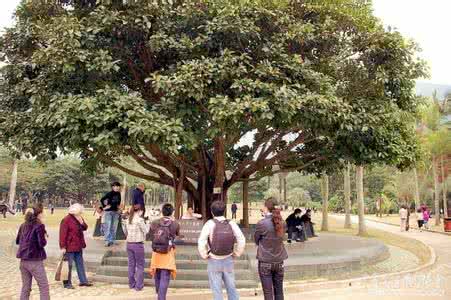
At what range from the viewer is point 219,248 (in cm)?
633

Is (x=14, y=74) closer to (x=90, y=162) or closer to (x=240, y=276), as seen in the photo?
(x=90, y=162)

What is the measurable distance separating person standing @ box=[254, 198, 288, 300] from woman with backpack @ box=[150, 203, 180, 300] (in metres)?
1.70

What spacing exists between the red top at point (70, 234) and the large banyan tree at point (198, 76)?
1647 millimetres

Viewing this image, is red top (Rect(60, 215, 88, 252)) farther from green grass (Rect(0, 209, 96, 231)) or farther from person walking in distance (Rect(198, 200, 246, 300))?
green grass (Rect(0, 209, 96, 231))

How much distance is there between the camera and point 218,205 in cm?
645

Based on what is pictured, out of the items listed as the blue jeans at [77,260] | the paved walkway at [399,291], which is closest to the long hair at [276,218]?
the paved walkway at [399,291]

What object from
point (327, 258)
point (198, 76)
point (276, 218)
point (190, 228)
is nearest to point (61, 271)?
point (190, 228)

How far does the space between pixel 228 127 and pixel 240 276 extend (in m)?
3.33

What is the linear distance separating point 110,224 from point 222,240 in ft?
24.4

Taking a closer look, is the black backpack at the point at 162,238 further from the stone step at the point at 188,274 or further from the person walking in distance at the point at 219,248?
the stone step at the point at 188,274

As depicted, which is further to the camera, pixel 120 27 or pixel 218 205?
pixel 120 27

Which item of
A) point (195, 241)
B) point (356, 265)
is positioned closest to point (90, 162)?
point (195, 241)

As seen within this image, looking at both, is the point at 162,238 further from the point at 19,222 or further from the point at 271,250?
the point at 19,222

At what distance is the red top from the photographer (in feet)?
30.5
